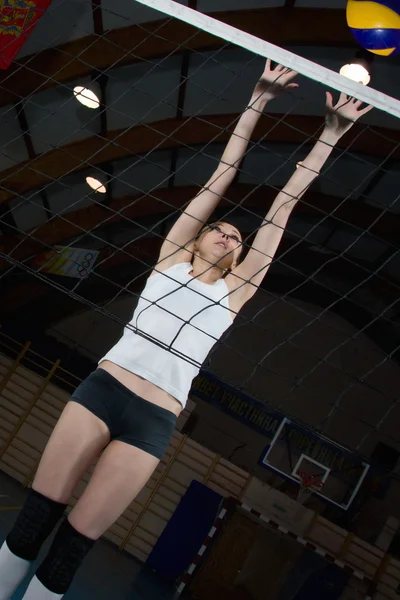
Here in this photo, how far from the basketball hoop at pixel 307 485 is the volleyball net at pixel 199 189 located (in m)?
0.16

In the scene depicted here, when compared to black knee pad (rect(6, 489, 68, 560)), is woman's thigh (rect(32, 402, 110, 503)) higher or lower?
higher

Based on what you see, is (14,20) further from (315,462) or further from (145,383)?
(315,462)

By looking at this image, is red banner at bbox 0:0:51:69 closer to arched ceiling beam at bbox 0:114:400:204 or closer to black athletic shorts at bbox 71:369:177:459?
arched ceiling beam at bbox 0:114:400:204

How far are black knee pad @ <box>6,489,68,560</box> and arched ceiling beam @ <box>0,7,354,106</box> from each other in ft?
17.4

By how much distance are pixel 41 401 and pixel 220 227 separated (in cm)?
748

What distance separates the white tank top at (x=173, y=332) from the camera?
1993 millimetres

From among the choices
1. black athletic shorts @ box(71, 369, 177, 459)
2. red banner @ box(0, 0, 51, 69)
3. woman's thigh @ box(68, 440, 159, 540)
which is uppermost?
red banner @ box(0, 0, 51, 69)

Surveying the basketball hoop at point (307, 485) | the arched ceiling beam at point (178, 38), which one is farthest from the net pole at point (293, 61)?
the basketball hoop at point (307, 485)

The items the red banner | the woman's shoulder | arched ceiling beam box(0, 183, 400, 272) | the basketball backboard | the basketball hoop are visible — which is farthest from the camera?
arched ceiling beam box(0, 183, 400, 272)

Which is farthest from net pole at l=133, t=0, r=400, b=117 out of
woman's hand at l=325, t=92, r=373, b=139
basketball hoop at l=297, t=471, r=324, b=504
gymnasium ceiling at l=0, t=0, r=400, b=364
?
basketball hoop at l=297, t=471, r=324, b=504

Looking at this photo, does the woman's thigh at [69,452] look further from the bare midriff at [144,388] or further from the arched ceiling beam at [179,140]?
the arched ceiling beam at [179,140]

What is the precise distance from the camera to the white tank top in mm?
1993

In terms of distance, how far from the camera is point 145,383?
1.98m

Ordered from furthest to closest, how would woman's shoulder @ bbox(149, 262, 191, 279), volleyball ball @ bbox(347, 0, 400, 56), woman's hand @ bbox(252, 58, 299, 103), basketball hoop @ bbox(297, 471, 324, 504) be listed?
basketball hoop @ bbox(297, 471, 324, 504), volleyball ball @ bbox(347, 0, 400, 56), woman's hand @ bbox(252, 58, 299, 103), woman's shoulder @ bbox(149, 262, 191, 279)
